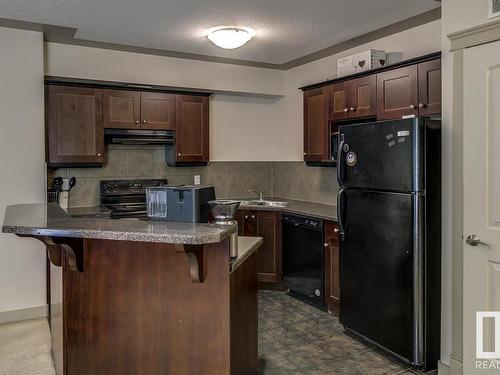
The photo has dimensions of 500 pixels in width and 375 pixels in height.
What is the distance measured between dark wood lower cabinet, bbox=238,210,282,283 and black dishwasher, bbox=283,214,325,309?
0.08 meters

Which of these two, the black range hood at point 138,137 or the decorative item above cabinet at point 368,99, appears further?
the black range hood at point 138,137

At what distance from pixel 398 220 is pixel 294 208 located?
1680mm

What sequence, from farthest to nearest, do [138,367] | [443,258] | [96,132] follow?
[96,132], [443,258], [138,367]

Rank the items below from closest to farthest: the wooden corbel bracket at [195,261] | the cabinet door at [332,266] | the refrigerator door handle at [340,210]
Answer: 1. the wooden corbel bracket at [195,261]
2. the refrigerator door handle at [340,210]
3. the cabinet door at [332,266]

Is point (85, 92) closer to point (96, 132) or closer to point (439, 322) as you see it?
point (96, 132)

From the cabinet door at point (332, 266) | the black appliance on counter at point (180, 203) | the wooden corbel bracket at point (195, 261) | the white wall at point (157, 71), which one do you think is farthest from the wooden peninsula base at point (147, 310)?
the white wall at point (157, 71)

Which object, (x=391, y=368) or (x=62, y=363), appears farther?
(x=391, y=368)

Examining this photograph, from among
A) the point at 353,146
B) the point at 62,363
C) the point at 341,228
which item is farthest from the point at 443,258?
the point at 62,363

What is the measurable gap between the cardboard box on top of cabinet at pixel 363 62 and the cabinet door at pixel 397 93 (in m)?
0.22

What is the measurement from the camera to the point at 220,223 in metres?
2.08

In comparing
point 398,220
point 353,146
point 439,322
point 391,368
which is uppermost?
point 353,146

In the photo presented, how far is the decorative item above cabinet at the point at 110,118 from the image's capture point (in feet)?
13.4

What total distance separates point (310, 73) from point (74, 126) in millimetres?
2709

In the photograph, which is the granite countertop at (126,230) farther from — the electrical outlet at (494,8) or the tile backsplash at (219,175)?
the tile backsplash at (219,175)
